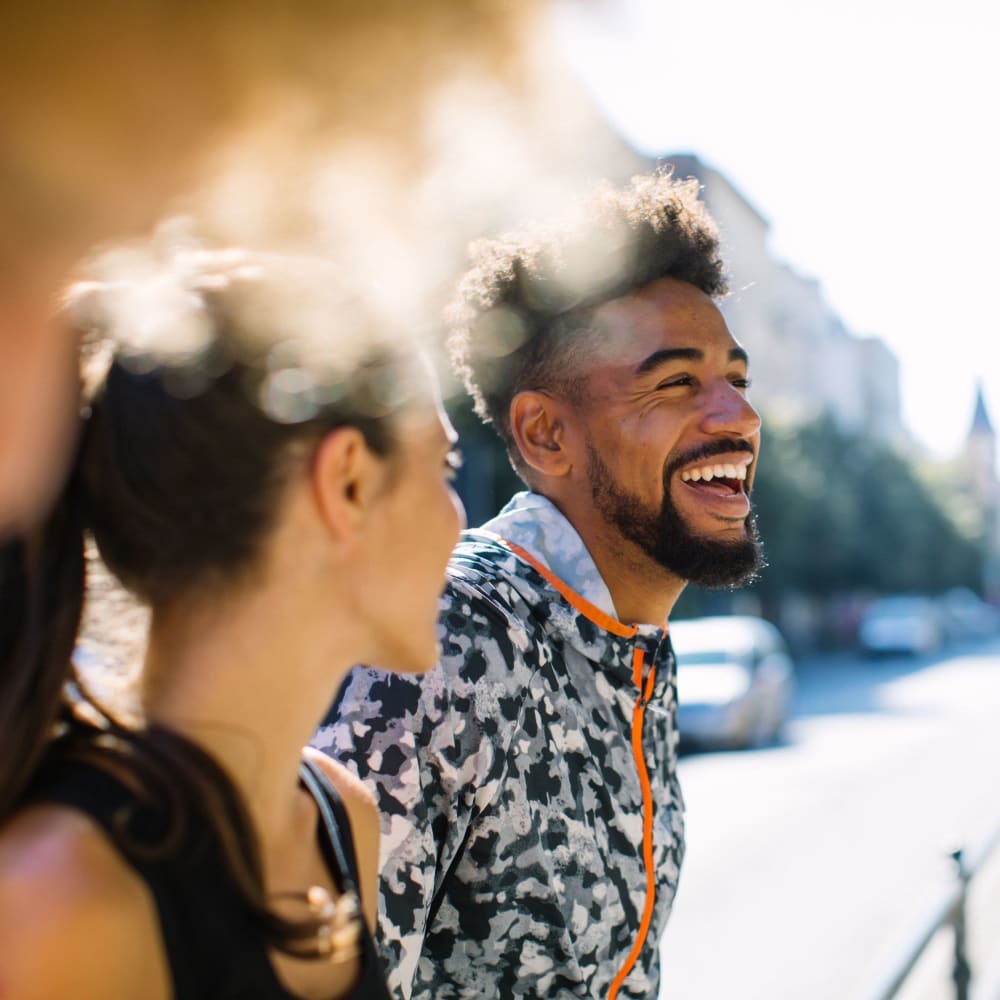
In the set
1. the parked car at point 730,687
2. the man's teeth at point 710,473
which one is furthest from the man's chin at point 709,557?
the parked car at point 730,687

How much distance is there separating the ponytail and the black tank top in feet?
0.13

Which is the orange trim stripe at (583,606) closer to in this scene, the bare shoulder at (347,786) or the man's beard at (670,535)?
the man's beard at (670,535)

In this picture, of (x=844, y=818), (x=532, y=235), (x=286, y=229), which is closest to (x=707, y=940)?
(x=844, y=818)

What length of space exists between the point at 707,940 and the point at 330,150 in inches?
192

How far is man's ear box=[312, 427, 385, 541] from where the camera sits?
4.58ft

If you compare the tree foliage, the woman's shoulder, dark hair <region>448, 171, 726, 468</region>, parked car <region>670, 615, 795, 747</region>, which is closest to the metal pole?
dark hair <region>448, 171, 726, 468</region>

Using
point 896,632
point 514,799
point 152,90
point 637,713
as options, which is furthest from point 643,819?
point 896,632

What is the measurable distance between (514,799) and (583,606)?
0.44 metres

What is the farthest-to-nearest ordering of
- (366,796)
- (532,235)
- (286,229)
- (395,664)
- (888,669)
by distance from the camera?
1. (888,669)
2. (286,229)
3. (532,235)
4. (366,796)
5. (395,664)

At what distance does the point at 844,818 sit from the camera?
10789 mm

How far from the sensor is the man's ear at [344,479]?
140 cm

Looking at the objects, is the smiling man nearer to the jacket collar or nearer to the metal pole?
the jacket collar

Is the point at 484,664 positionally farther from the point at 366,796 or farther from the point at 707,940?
the point at 707,940

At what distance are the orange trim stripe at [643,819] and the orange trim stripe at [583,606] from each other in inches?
2.4
